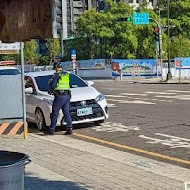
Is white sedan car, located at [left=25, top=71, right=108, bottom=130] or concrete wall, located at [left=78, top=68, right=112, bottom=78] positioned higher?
white sedan car, located at [left=25, top=71, right=108, bottom=130]

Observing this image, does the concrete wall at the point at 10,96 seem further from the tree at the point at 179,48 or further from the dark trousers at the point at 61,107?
the tree at the point at 179,48

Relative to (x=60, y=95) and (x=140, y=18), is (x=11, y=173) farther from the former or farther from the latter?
(x=140, y=18)

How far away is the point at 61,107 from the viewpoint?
11.3 meters

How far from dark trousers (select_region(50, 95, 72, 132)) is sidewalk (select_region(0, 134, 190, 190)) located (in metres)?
1.30

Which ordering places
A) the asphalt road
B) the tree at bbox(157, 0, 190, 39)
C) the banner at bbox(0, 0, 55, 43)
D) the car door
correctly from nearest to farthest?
1. the banner at bbox(0, 0, 55, 43)
2. the asphalt road
3. the car door
4. the tree at bbox(157, 0, 190, 39)

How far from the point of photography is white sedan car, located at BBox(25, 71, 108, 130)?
12.1 m

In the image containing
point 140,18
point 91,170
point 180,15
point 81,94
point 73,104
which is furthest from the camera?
point 180,15

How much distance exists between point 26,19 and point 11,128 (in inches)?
281

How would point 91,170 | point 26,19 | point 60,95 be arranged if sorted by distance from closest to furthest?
point 26,19 → point 91,170 → point 60,95

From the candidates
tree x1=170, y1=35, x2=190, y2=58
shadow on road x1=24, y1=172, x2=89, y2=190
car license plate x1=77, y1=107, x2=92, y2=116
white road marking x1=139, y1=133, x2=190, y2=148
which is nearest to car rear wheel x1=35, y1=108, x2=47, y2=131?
car license plate x1=77, y1=107, x2=92, y2=116

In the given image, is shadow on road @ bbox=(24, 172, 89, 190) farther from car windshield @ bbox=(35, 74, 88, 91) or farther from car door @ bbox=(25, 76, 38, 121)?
car windshield @ bbox=(35, 74, 88, 91)

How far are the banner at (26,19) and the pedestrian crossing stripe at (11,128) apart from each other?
659cm

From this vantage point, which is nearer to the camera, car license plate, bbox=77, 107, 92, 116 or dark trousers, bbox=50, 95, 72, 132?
dark trousers, bbox=50, 95, 72, 132

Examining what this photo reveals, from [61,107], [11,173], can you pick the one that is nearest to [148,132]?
[61,107]
